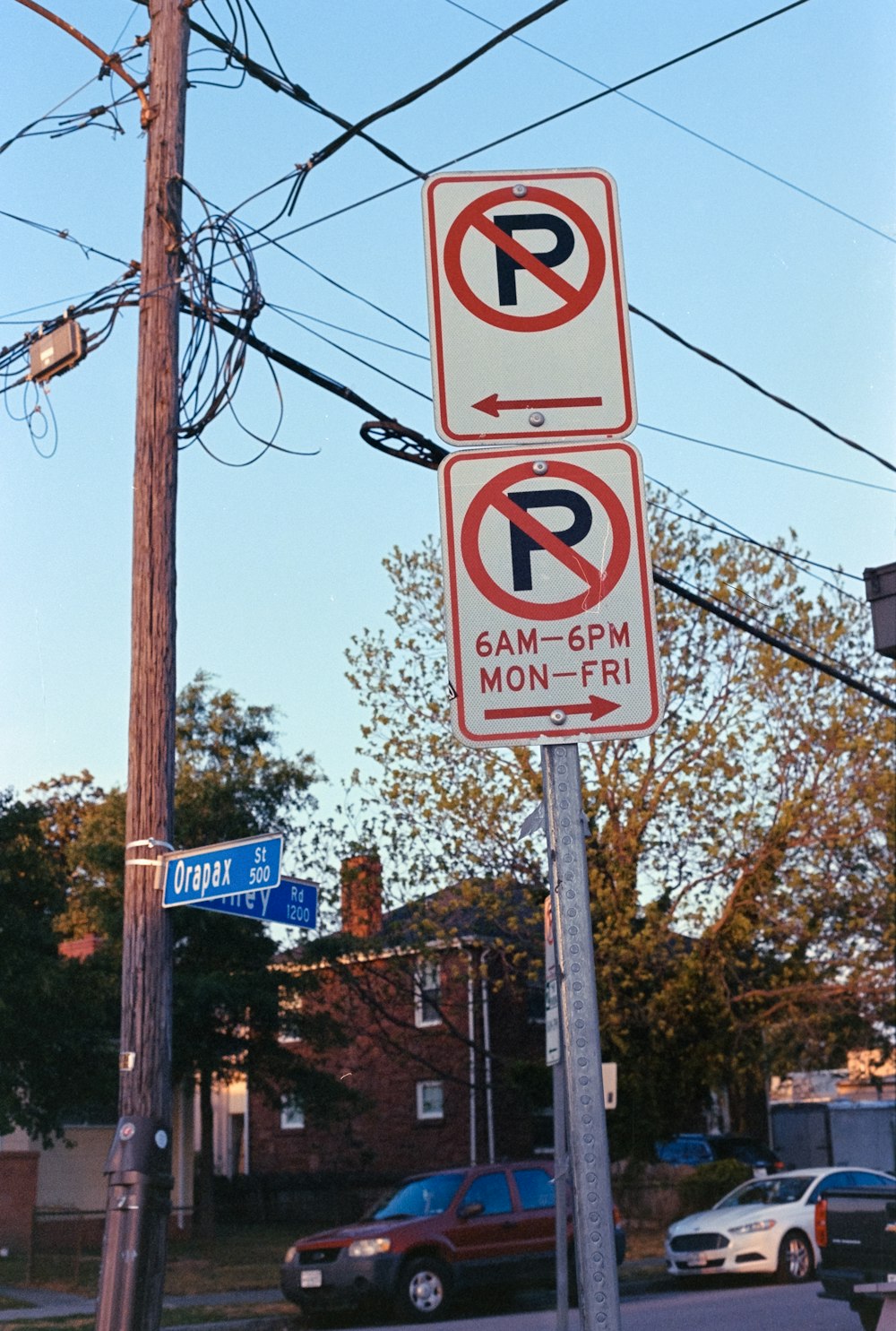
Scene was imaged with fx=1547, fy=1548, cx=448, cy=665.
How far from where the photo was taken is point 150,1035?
8094 millimetres

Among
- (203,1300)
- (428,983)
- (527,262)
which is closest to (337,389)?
(527,262)

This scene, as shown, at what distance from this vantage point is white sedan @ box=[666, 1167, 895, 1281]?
65.3 ft

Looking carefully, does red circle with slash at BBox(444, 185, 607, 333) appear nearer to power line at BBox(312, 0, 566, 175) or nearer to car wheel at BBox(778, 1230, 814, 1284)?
power line at BBox(312, 0, 566, 175)

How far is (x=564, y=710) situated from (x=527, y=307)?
0.79 metres

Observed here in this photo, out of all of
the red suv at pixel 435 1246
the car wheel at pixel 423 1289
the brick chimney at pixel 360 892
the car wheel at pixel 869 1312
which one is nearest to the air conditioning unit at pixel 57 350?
the car wheel at pixel 869 1312

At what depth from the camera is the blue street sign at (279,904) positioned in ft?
26.5

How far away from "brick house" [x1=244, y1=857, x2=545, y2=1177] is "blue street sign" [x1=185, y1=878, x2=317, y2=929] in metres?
17.1

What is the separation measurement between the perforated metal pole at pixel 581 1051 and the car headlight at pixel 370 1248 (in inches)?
618

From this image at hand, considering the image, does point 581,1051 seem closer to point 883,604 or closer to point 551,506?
point 551,506

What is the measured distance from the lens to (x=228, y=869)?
8008mm

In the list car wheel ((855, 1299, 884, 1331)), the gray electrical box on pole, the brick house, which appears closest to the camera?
the gray electrical box on pole

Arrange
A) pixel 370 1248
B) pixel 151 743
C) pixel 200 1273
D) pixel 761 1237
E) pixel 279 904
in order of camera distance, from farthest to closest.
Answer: pixel 200 1273, pixel 761 1237, pixel 370 1248, pixel 151 743, pixel 279 904

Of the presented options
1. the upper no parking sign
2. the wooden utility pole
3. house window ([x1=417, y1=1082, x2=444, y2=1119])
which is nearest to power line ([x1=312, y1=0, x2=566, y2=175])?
the wooden utility pole

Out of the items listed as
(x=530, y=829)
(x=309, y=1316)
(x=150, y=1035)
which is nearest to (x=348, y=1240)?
(x=309, y=1316)
